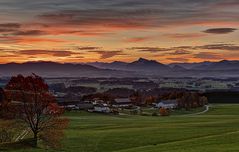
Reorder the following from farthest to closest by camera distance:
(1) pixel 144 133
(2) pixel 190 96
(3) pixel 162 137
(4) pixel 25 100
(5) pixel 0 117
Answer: (2) pixel 190 96 → (5) pixel 0 117 → (1) pixel 144 133 → (3) pixel 162 137 → (4) pixel 25 100

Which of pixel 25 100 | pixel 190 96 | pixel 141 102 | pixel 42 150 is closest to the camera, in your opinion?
pixel 42 150

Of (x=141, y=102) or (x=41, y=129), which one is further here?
(x=141, y=102)

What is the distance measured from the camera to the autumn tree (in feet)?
170

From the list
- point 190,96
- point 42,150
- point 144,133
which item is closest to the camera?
point 42,150

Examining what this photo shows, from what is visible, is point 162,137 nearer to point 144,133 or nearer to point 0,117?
point 144,133

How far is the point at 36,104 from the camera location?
5353 centimetres

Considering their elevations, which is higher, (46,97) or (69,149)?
(46,97)

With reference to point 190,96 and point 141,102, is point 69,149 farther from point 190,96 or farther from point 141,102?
point 141,102

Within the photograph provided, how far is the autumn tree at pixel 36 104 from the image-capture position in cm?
5169

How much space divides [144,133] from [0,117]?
1093 inches

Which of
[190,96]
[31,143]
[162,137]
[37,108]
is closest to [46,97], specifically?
[37,108]

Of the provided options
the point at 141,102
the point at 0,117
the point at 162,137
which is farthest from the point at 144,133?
the point at 141,102

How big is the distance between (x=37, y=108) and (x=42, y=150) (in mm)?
6679

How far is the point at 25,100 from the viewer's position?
5325 cm
